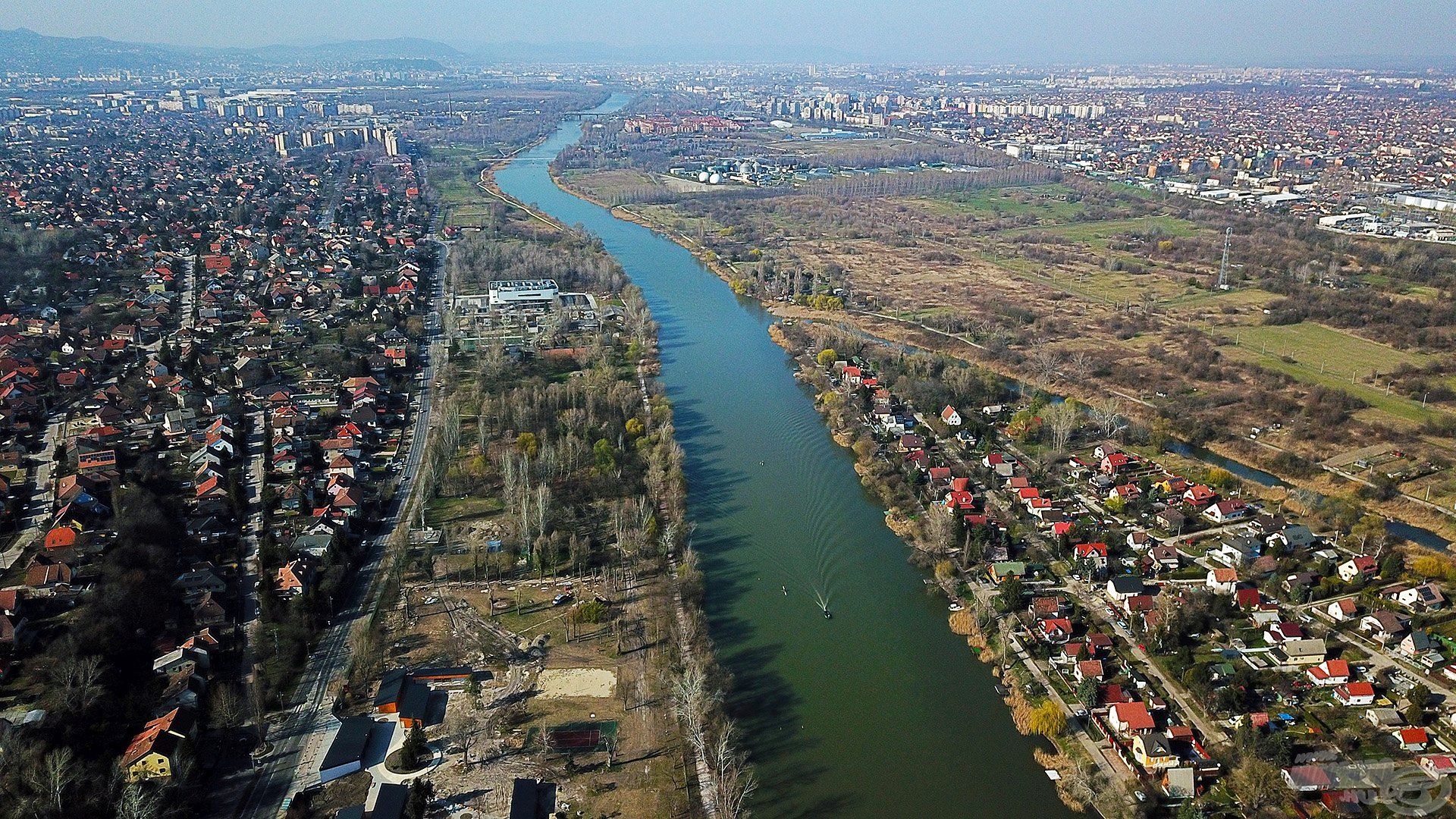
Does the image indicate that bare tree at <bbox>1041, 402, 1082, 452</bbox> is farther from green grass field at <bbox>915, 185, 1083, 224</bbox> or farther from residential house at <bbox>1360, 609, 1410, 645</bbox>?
green grass field at <bbox>915, 185, 1083, 224</bbox>

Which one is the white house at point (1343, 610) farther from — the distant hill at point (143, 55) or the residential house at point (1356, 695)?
the distant hill at point (143, 55)

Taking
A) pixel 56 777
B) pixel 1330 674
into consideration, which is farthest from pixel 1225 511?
pixel 56 777

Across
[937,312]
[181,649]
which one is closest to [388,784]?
[181,649]

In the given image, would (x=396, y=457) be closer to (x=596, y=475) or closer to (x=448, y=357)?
(x=596, y=475)

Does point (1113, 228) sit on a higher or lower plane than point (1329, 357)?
higher

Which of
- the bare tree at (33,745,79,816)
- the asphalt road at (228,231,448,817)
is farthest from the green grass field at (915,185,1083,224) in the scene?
the bare tree at (33,745,79,816)

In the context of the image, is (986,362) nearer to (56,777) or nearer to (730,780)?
(730,780)
